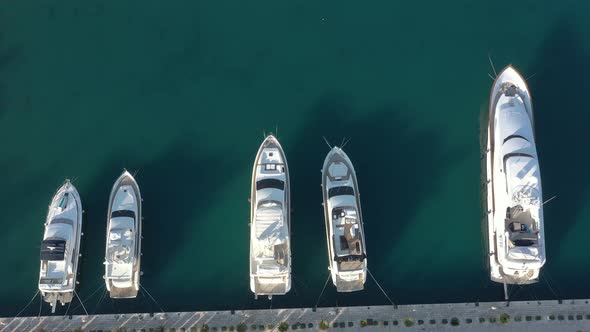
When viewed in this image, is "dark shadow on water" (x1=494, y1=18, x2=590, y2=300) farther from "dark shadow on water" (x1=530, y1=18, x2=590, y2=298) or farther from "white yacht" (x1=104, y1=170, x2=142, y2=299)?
"white yacht" (x1=104, y1=170, x2=142, y2=299)

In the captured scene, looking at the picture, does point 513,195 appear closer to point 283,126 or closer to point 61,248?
point 283,126

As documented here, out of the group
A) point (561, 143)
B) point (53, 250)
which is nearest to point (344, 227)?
point (561, 143)

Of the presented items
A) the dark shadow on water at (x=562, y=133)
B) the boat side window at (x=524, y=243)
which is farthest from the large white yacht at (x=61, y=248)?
the dark shadow on water at (x=562, y=133)

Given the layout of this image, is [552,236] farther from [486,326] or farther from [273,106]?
[273,106]

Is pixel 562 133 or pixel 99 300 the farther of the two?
pixel 562 133

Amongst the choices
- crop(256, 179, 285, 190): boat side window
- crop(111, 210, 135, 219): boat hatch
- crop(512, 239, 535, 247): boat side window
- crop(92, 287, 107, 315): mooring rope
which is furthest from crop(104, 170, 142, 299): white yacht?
crop(512, 239, 535, 247): boat side window

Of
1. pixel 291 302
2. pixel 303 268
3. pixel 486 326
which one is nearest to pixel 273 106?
pixel 303 268
